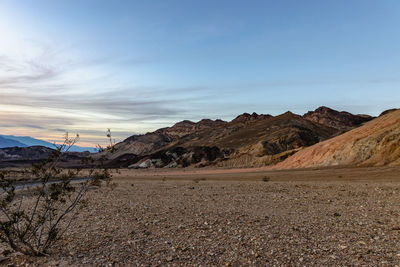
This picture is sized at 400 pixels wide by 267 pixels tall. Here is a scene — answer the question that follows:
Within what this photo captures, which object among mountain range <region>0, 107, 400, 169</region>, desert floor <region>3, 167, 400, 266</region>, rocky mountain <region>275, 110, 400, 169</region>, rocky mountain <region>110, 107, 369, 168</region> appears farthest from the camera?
rocky mountain <region>110, 107, 369, 168</region>

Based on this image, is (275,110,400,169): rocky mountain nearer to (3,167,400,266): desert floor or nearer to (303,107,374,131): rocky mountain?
(3,167,400,266): desert floor

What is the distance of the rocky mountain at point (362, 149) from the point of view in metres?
38.3

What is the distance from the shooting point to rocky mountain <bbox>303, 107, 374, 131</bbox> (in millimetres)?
149250

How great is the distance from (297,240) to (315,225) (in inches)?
83.7

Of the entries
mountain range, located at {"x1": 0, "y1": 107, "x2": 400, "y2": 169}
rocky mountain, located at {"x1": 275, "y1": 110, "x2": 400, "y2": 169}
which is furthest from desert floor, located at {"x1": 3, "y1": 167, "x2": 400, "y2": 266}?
rocky mountain, located at {"x1": 275, "y1": 110, "x2": 400, "y2": 169}

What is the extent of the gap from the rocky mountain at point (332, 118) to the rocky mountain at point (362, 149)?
105m

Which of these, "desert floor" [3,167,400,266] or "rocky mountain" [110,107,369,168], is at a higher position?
"rocky mountain" [110,107,369,168]

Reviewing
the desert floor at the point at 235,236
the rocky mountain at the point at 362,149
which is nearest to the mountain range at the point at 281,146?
the rocky mountain at the point at 362,149

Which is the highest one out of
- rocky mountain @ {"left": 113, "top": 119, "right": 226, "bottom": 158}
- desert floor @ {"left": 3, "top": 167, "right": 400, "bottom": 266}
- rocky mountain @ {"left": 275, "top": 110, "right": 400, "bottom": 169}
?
rocky mountain @ {"left": 113, "top": 119, "right": 226, "bottom": 158}

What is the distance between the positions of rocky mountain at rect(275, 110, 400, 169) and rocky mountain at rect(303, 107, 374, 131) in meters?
105

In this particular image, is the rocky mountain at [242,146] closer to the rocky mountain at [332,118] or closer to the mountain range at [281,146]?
the mountain range at [281,146]

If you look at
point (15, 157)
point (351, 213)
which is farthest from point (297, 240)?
point (15, 157)

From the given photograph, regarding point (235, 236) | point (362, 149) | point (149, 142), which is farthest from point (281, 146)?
point (149, 142)

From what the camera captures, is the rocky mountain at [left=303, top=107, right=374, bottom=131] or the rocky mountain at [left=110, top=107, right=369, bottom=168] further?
the rocky mountain at [left=303, top=107, right=374, bottom=131]
